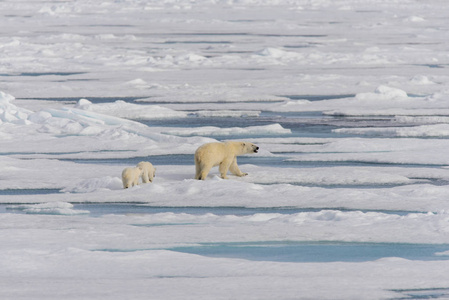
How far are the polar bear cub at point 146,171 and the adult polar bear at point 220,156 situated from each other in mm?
359

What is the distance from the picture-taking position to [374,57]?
20109 mm

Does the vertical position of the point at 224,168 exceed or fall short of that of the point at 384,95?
it falls short

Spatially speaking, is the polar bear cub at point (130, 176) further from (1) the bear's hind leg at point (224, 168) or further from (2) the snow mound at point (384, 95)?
(2) the snow mound at point (384, 95)

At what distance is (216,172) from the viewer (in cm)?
775

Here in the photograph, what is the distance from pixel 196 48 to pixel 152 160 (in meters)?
15.6

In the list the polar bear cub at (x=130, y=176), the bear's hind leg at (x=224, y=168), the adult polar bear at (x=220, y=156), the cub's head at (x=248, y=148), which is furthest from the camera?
the cub's head at (x=248, y=148)

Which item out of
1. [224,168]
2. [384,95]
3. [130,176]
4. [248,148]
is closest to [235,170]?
[224,168]

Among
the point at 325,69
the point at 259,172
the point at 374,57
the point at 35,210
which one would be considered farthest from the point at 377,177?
the point at 374,57

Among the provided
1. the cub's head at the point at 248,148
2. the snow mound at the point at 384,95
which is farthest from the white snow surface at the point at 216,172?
the cub's head at the point at 248,148

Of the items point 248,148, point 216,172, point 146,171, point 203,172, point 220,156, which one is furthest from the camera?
point 216,172

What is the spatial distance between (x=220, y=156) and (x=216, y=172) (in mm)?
685

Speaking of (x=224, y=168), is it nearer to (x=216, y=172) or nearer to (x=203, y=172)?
(x=203, y=172)

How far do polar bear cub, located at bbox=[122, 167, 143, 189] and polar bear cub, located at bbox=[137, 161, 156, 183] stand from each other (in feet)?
0.18

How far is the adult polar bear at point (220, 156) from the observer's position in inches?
271
